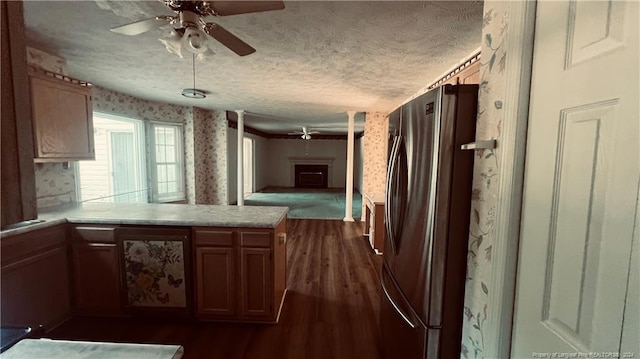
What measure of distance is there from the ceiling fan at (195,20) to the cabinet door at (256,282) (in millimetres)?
1459

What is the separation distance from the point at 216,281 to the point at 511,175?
82.6 inches

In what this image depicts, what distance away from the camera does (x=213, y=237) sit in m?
2.10

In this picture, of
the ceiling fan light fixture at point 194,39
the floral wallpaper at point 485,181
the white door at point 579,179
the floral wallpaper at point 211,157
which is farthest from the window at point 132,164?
the white door at point 579,179

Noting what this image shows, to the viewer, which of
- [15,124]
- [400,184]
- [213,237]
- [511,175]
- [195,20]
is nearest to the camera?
[15,124]

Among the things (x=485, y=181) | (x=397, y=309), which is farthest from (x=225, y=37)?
(x=397, y=309)

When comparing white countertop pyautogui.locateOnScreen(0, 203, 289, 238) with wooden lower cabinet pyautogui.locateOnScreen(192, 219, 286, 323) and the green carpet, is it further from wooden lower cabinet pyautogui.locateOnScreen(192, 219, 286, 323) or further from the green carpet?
the green carpet

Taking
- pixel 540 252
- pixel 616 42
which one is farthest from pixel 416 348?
pixel 616 42

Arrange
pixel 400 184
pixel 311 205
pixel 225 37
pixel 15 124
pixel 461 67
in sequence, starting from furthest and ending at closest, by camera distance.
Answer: pixel 311 205, pixel 461 67, pixel 225 37, pixel 400 184, pixel 15 124

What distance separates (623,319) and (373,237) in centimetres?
345

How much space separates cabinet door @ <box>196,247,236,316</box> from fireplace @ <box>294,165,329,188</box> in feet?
30.9

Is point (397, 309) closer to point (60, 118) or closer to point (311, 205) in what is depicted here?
point (60, 118)

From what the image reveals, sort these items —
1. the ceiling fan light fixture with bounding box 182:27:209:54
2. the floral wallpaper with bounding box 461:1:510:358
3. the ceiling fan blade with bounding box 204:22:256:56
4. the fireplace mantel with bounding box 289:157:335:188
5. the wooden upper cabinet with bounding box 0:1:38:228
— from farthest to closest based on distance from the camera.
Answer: the fireplace mantel with bounding box 289:157:335:188
the ceiling fan blade with bounding box 204:22:256:56
the ceiling fan light fixture with bounding box 182:27:209:54
the floral wallpaper with bounding box 461:1:510:358
the wooden upper cabinet with bounding box 0:1:38:228

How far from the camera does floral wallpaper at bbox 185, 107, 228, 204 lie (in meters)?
5.59

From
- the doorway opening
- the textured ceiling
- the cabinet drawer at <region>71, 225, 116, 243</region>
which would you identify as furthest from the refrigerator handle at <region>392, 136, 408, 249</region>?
the doorway opening
